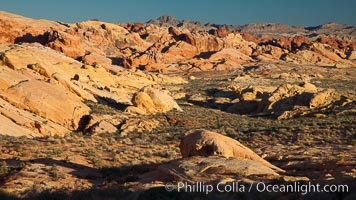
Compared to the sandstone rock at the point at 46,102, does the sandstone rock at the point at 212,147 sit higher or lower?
lower

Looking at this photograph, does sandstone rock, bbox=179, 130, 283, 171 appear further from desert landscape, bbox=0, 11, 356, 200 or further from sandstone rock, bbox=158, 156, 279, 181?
sandstone rock, bbox=158, 156, 279, 181

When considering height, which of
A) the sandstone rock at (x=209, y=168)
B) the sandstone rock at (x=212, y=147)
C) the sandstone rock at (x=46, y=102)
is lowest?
the sandstone rock at (x=209, y=168)

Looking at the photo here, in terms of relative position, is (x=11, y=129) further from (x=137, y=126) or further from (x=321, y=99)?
(x=321, y=99)

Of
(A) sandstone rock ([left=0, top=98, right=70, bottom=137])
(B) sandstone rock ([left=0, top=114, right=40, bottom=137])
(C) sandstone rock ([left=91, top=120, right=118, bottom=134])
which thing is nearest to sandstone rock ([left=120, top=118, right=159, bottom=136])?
(C) sandstone rock ([left=91, top=120, right=118, bottom=134])

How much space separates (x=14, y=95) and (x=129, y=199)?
1964 cm

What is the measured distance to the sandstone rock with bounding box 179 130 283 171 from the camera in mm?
14031

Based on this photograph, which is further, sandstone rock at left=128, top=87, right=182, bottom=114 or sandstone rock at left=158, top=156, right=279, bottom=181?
sandstone rock at left=128, top=87, right=182, bottom=114

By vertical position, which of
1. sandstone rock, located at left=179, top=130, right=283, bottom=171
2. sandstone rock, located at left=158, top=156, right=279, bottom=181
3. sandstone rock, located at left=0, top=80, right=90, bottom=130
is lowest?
sandstone rock, located at left=158, top=156, right=279, bottom=181

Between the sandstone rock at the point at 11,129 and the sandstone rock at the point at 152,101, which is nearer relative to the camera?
the sandstone rock at the point at 11,129

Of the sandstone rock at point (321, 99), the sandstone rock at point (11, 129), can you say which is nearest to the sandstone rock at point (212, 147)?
the sandstone rock at point (11, 129)

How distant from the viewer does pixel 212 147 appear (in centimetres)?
1409

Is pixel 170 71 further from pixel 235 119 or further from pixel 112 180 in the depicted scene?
pixel 112 180

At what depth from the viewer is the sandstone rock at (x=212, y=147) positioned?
14.0 metres

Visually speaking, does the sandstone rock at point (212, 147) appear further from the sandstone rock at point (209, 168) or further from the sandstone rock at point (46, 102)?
the sandstone rock at point (46, 102)
